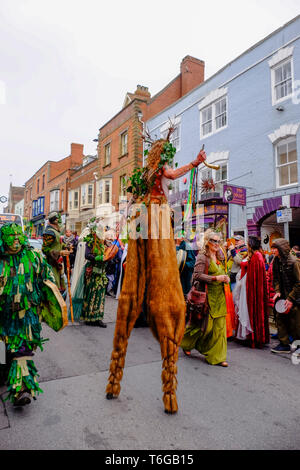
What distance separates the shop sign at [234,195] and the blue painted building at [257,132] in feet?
1.29

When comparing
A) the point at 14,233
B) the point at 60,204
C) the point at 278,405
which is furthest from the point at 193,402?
the point at 60,204

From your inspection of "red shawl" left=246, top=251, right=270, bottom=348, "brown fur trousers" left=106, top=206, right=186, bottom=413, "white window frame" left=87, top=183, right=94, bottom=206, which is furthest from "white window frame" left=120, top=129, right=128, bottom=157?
"brown fur trousers" left=106, top=206, right=186, bottom=413

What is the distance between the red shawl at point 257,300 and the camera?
494cm

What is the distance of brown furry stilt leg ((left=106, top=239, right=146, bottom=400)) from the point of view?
9.63ft

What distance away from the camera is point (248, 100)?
475 inches

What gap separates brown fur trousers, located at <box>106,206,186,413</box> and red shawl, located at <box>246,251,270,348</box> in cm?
262

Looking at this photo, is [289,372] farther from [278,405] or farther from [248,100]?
[248,100]

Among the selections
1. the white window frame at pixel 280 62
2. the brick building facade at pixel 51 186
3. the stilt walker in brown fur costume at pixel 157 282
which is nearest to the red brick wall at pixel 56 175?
the brick building facade at pixel 51 186

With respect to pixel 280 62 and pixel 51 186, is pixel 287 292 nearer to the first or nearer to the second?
pixel 280 62

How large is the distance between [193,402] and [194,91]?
49.1 feet

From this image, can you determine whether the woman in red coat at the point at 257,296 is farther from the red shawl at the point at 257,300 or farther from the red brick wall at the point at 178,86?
the red brick wall at the point at 178,86

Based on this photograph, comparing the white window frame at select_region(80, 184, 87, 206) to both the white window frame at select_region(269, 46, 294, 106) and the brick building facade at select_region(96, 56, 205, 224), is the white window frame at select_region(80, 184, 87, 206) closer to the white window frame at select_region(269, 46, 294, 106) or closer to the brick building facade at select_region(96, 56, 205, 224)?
the brick building facade at select_region(96, 56, 205, 224)

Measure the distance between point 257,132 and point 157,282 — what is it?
10.6 m

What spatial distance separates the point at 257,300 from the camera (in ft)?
16.5
